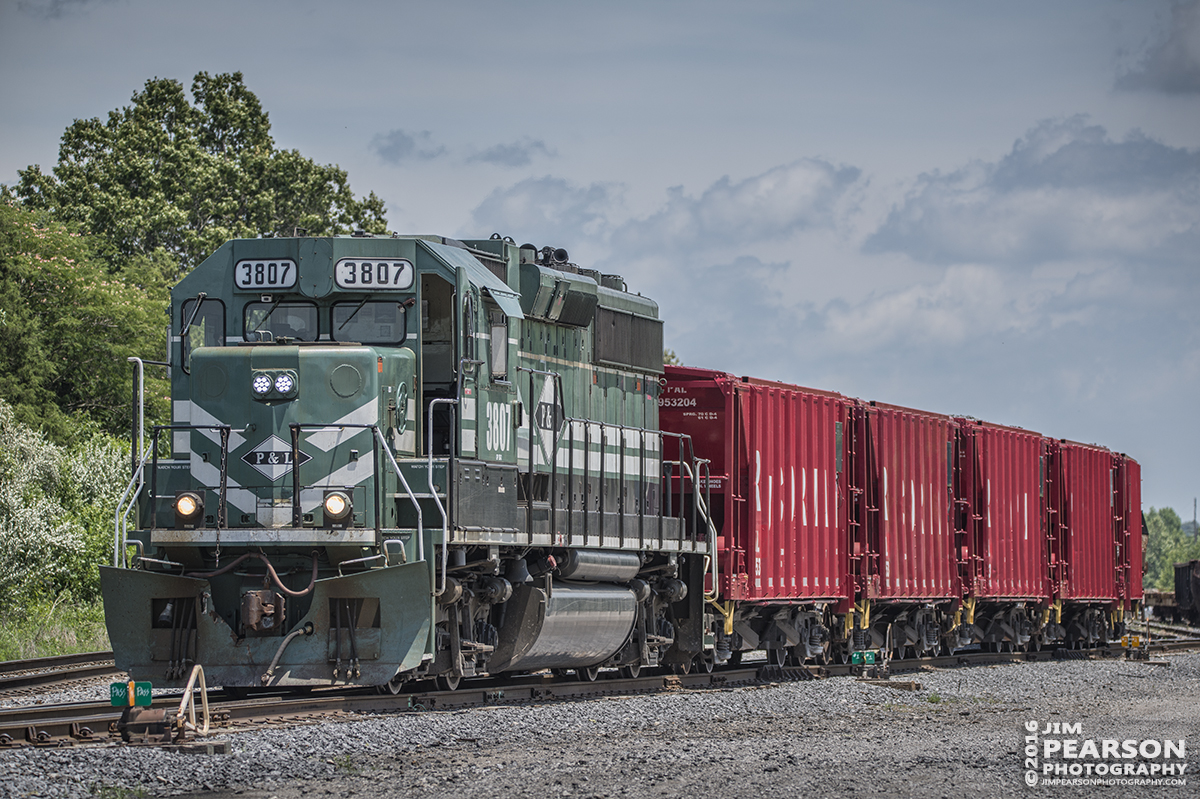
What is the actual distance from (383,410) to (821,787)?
514 centimetres

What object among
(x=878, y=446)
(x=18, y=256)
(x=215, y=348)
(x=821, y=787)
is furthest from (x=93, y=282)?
(x=821, y=787)

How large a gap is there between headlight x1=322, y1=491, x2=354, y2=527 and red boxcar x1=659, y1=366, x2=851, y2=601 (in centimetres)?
709

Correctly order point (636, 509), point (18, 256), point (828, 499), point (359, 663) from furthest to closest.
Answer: point (18, 256), point (828, 499), point (636, 509), point (359, 663)

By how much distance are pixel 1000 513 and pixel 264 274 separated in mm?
15593

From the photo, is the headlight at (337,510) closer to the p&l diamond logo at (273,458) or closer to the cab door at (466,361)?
the p&l diamond logo at (273,458)

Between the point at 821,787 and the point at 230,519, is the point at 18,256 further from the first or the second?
the point at 821,787

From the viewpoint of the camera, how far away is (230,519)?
12.4 m

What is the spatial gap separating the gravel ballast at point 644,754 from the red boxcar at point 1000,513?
8.20 meters

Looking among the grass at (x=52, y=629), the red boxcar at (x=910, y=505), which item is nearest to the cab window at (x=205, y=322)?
the grass at (x=52, y=629)

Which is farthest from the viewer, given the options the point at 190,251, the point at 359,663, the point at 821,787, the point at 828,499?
the point at 190,251

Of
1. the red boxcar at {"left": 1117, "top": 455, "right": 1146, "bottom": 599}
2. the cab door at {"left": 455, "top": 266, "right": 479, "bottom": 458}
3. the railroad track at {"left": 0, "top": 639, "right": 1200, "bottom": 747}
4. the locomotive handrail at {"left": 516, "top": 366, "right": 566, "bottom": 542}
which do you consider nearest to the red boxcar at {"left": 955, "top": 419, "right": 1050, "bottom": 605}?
the railroad track at {"left": 0, "top": 639, "right": 1200, "bottom": 747}

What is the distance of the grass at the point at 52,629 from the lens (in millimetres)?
22234

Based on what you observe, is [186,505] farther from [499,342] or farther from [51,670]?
[51,670]

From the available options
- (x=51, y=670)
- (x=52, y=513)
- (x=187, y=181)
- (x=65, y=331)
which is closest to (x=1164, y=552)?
(x=187, y=181)
